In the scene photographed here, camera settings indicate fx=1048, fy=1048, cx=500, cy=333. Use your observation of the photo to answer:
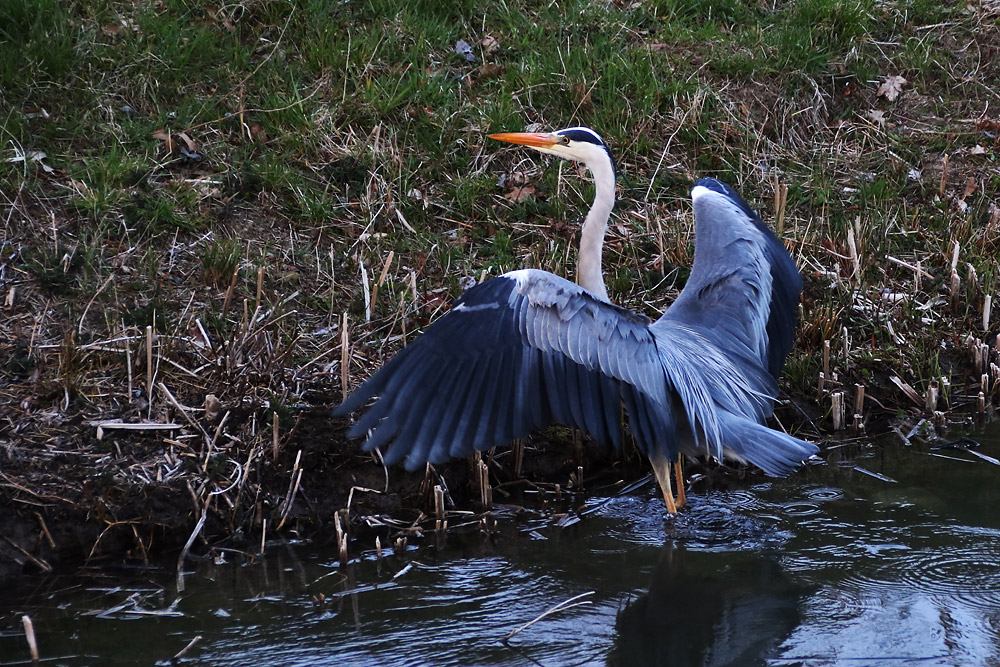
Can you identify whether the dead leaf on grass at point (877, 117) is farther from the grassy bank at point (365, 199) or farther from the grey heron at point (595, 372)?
the grey heron at point (595, 372)

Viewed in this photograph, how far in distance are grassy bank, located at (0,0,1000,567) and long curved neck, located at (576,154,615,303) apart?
0.60 m

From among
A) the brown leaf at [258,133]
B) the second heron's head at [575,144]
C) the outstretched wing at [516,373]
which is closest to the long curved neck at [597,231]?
the second heron's head at [575,144]

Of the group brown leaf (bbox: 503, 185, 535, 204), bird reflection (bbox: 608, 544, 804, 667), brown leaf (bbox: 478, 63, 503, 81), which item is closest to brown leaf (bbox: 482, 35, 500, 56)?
brown leaf (bbox: 478, 63, 503, 81)

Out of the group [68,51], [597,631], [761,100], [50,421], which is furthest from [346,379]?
[761,100]

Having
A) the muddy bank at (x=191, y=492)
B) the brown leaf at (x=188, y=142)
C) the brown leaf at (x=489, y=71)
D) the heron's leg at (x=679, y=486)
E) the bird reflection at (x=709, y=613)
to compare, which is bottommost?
the bird reflection at (x=709, y=613)

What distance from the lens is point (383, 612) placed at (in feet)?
12.6

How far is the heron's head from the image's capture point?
5438mm

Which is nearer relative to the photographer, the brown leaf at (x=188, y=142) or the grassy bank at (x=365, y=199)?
the grassy bank at (x=365, y=199)

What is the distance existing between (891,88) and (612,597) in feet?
17.3

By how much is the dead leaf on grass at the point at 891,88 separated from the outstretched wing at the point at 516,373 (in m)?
4.58

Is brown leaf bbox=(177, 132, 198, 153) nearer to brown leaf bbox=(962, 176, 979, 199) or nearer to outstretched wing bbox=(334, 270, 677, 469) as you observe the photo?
outstretched wing bbox=(334, 270, 677, 469)

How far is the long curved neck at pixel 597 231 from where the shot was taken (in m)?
5.34

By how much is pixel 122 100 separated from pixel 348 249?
194cm

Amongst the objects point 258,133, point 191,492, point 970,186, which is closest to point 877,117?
point 970,186
